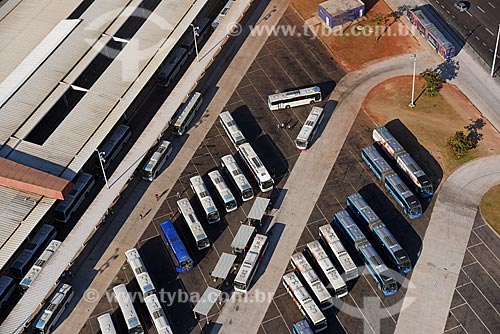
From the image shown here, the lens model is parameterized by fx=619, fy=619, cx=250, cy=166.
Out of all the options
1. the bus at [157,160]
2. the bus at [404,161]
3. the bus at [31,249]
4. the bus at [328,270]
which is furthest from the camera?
the bus at [157,160]

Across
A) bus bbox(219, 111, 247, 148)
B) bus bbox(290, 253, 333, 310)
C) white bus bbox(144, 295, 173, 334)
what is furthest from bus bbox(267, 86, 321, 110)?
white bus bbox(144, 295, 173, 334)

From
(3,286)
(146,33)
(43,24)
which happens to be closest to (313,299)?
(3,286)

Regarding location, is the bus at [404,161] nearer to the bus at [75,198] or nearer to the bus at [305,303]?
the bus at [305,303]

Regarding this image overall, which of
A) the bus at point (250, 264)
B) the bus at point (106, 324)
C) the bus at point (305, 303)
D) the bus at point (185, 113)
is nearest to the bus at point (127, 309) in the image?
the bus at point (106, 324)

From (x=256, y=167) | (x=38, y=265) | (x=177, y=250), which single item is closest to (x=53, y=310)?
(x=38, y=265)

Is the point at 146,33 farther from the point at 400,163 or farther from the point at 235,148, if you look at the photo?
the point at 400,163

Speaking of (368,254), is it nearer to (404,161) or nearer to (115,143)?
(404,161)

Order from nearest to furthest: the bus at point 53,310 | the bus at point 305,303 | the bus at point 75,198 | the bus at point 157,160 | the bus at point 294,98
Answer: the bus at point 305,303, the bus at point 53,310, the bus at point 75,198, the bus at point 157,160, the bus at point 294,98
